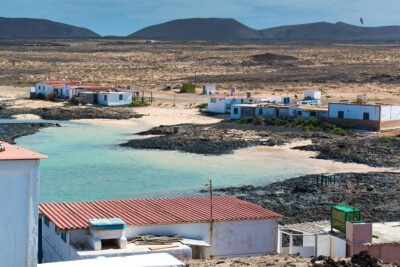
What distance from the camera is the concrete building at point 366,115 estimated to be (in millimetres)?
44594

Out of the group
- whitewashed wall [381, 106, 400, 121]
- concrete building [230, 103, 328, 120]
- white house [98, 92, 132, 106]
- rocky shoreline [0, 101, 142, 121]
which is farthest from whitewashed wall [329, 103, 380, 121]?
white house [98, 92, 132, 106]

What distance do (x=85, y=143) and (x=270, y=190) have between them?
17.3 m

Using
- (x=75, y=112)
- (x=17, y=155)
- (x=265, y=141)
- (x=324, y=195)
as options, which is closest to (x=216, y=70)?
(x=75, y=112)

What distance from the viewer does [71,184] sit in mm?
29500

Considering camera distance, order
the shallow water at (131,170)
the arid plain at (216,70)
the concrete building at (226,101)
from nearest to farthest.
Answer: the shallow water at (131,170) < the concrete building at (226,101) < the arid plain at (216,70)

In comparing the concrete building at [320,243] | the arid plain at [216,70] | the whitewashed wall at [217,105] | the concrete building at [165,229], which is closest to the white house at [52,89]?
the arid plain at [216,70]

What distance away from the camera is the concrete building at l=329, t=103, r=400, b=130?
44.6 metres

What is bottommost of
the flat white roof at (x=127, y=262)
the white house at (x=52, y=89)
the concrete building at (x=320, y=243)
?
the concrete building at (x=320, y=243)

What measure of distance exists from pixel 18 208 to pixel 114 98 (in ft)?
171

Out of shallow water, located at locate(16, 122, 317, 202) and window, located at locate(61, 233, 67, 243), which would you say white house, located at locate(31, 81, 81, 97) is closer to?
shallow water, located at locate(16, 122, 317, 202)

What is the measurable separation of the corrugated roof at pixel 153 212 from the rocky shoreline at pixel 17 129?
25.4 m

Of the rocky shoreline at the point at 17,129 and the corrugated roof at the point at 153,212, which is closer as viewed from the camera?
the corrugated roof at the point at 153,212

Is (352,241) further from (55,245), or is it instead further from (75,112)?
(75,112)

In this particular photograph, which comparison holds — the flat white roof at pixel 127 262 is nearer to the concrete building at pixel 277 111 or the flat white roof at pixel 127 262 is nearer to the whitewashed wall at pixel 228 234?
the whitewashed wall at pixel 228 234
